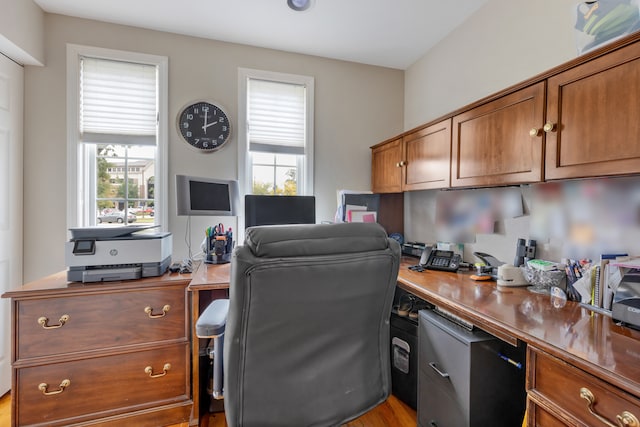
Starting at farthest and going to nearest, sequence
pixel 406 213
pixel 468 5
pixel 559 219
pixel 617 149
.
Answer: pixel 406 213 < pixel 468 5 < pixel 559 219 < pixel 617 149

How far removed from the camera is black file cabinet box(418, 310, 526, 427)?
1213mm

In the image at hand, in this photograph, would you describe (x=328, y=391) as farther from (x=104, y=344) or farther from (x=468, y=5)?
(x=468, y=5)

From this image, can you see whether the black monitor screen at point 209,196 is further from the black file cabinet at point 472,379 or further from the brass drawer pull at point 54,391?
the black file cabinet at point 472,379

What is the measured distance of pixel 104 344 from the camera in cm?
154

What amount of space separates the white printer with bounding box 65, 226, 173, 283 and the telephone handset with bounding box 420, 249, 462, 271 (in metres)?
1.71

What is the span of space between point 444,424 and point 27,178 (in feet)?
9.93

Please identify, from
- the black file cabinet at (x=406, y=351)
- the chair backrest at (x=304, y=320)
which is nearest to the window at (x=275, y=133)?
the black file cabinet at (x=406, y=351)

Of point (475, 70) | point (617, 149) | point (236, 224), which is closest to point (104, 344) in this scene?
point (236, 224)

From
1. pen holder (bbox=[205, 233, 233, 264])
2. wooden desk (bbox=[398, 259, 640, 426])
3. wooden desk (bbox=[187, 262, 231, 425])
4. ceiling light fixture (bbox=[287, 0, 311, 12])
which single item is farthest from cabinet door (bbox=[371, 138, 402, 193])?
wooden desk (bbox=[187, 262, 231, 425])

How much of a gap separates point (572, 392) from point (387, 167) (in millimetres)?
1944

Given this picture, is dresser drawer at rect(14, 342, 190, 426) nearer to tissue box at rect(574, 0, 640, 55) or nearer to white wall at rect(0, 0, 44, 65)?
white wall at rect(0, 0, 44, 65)

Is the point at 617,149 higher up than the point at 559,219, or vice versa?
the point at 617,149

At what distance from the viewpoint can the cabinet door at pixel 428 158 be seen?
185cm

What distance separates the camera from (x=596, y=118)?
1064 mm
